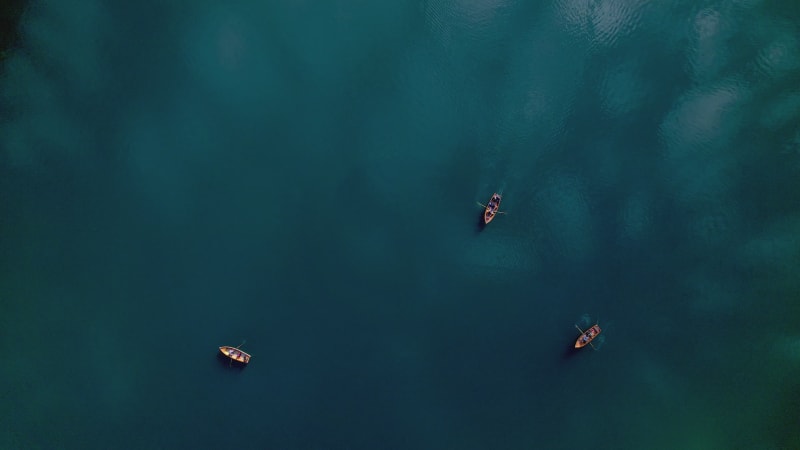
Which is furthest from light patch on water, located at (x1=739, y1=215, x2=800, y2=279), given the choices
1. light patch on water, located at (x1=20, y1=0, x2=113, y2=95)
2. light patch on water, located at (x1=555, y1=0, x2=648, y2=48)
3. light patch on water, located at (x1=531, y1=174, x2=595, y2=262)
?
light patch on water, located at (x1=20, y1=0, x2=113, y2=95)

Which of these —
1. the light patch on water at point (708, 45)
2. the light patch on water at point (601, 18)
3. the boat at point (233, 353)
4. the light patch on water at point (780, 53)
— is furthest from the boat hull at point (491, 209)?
the light patch on water at point (780, 53)

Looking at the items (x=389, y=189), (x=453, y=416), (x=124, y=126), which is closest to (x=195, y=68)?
(x=124, y=126)

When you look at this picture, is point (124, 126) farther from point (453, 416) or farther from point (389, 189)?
point (453, 416)

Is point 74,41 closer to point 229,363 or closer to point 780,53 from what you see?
point 229,363

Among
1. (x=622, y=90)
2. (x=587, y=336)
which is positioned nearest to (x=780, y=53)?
(x=622, y=90)

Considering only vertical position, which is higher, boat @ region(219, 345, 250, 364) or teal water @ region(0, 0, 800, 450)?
teal water @ region(0, 0, 800, 450)

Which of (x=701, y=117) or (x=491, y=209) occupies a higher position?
(x=701, y=117)

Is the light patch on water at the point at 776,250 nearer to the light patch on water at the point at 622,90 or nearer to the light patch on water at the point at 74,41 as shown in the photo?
the light patch on water at the point at 622,90

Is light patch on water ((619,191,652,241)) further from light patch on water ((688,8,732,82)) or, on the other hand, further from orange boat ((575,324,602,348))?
light patch on water ((688,8,732,82))
